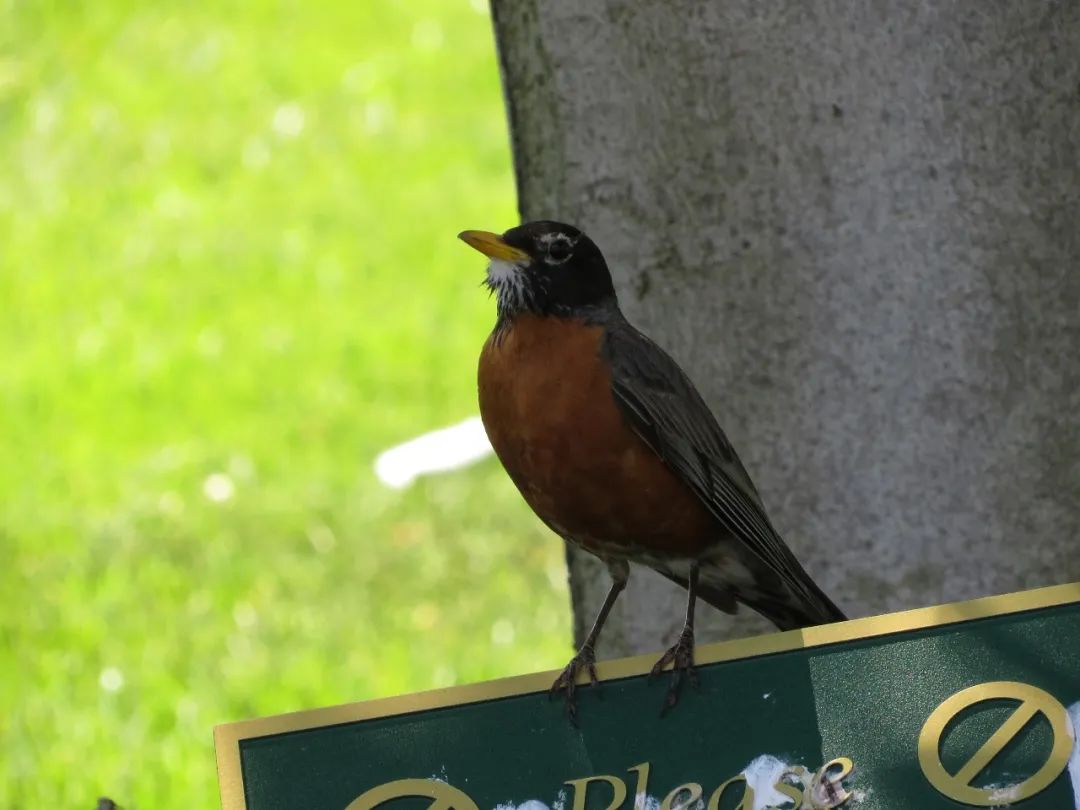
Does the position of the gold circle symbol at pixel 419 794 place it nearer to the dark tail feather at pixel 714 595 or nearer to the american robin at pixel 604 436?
the american robin at pixel 604 436

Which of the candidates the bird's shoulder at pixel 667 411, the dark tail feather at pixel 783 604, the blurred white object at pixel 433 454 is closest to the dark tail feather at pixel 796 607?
the dark tail feather at pixel 783 604

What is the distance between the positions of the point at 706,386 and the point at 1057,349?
0.64 m

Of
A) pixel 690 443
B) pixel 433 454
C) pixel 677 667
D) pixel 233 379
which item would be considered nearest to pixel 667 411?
pixel 690 443

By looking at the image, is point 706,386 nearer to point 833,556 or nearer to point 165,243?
point 833,556

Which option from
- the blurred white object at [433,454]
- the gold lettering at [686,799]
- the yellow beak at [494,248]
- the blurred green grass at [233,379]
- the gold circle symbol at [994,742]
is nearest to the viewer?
the gold circle symbol at [994,742]

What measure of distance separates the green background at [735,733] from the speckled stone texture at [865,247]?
2.92ft

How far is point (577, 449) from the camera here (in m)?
2.73

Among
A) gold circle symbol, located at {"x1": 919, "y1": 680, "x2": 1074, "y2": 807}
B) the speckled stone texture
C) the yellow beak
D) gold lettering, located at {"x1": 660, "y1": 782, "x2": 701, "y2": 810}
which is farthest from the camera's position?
the speckled stone texture

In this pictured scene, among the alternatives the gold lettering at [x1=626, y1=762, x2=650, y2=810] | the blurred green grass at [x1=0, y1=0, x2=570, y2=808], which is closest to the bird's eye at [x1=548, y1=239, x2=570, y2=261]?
the gold lettering at [x1=626, y1=762, x2=650, y2=810]

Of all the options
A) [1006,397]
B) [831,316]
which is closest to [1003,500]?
[1006,397]

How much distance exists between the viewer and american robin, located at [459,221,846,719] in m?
2.74

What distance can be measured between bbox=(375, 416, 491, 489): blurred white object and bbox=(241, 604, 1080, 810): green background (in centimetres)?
373

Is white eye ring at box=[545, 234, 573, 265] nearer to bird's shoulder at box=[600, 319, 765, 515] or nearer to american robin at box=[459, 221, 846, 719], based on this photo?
american robin at box=[459, 221, 846, 719]

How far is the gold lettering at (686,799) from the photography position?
227 centimetres
